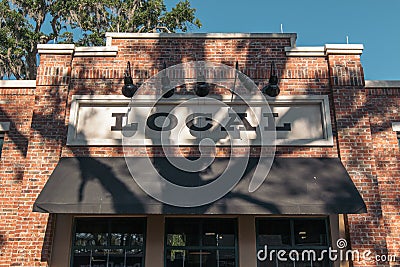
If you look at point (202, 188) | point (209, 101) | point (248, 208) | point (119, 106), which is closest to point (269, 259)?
point (248, 208)

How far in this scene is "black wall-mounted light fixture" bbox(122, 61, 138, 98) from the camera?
28.8 ft

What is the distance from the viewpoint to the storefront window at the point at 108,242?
8.09m

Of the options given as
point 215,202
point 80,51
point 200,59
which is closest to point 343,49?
point 200,59

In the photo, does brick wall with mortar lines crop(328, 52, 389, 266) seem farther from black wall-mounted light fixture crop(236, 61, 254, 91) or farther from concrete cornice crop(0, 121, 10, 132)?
concrete cornice crop(0, 121, 10, 132)

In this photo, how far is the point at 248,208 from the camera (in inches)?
290

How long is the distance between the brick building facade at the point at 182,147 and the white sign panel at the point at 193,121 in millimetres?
170

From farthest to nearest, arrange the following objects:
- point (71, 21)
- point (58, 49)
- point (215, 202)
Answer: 1. point (71, 21)
2. point (58, 49)
3. point (215, 202)

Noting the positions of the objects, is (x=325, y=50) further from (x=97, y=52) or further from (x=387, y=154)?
(x=97, y=52)

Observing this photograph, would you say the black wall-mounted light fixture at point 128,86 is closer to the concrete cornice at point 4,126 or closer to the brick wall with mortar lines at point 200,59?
the brick wall with mortar lines at point 200,59

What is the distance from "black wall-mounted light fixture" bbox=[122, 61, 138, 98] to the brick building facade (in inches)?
11.2

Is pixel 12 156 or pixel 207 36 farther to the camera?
pixel 207 36

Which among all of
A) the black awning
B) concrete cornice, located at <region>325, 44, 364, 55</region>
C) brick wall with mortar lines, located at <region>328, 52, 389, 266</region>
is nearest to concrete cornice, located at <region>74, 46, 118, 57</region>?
the black awning

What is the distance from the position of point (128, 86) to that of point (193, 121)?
1.63 m

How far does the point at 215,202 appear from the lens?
24.5 feet
